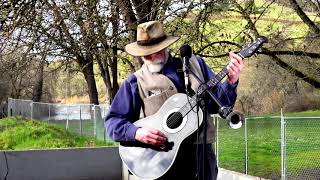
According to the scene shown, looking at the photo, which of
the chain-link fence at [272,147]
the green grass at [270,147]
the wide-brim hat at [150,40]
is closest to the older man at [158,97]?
the wide-brim hat at [150,40]

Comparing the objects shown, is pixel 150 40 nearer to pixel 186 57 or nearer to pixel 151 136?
pixel 186 57

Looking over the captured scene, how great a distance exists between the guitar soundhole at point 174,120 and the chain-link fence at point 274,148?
4462 millimetres

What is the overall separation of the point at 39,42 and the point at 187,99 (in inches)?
250

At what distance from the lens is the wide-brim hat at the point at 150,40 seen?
10.6ft

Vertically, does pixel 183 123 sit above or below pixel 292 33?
below

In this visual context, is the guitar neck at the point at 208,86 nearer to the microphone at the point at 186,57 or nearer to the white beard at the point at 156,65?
the microphone at the point at 186,57

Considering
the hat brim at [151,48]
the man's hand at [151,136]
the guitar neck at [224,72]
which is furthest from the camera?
the hat brim at [151,48]

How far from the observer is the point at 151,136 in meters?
3.08

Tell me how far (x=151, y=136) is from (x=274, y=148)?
7211mm

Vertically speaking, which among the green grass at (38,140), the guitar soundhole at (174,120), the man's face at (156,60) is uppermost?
the man's face at (156,60)

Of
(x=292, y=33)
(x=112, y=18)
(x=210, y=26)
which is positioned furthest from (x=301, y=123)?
(x=112, y=18)

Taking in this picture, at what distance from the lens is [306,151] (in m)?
8.99

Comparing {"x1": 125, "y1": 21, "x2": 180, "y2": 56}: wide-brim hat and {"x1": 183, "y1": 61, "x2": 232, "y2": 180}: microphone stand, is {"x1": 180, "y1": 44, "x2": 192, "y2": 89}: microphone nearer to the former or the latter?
{"x1": 183, "y1": 61, "x2": 232, "y2": 180}: microphone stand

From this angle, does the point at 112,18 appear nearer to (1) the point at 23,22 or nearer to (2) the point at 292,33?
(1) the point at 23,22
